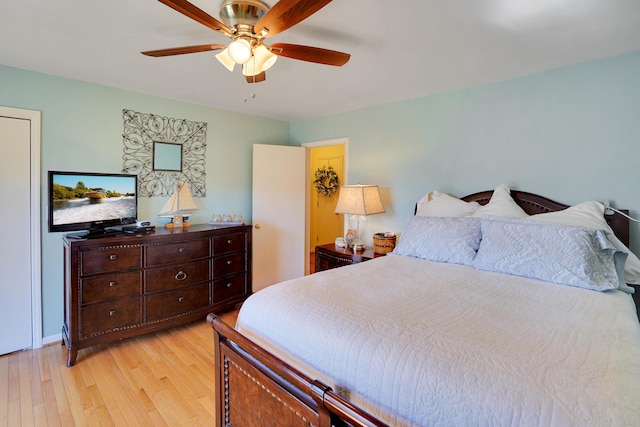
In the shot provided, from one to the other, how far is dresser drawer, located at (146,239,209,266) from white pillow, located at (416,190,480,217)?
2108 millimetres

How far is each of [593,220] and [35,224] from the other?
421 centimetres

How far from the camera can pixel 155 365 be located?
2.45 meters

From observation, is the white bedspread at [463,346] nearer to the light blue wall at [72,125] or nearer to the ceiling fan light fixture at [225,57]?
the ceiling fan light fixture at [225,57]

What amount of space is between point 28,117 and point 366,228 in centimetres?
329

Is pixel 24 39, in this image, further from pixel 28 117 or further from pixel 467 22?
pixel 467 22

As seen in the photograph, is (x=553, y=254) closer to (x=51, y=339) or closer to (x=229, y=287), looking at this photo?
(x=229, y=287)

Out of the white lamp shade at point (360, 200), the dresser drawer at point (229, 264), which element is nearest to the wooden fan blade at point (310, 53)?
the white lamp shade at point (360, 200)

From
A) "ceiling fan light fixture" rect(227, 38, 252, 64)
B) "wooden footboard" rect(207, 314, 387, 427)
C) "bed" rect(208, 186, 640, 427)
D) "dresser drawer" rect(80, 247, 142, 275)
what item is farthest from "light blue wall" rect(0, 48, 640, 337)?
"wooden footboard" rect(207, 314, 387, 427)

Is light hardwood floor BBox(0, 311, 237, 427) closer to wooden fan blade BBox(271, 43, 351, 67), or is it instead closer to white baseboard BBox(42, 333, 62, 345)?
white baseboard BBox(42, 333, 62, 345)

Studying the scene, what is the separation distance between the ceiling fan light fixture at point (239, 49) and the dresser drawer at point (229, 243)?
6.43 ft

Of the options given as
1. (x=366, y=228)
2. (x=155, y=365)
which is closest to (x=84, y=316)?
(x=155, y=365)

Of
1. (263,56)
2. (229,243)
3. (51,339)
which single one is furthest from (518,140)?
(51,339)

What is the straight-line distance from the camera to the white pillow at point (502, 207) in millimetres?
2386

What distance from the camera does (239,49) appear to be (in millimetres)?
1639
